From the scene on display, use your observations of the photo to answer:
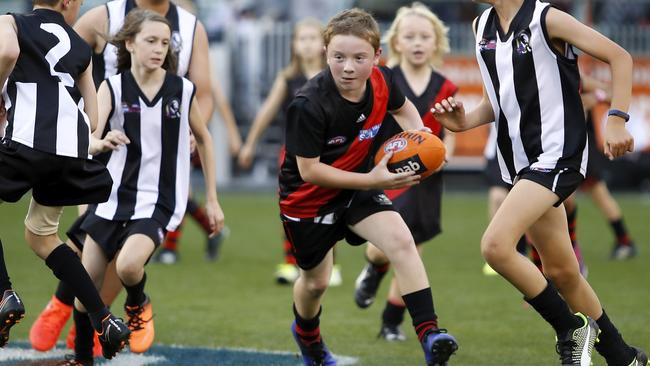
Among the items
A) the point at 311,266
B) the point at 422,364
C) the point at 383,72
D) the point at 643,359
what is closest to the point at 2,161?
the point at 311,266

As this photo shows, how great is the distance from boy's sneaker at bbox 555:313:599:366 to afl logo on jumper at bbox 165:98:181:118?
7.29 feet

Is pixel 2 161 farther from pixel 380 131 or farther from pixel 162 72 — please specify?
pixel 380 131

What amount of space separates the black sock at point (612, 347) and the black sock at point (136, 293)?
2.22m

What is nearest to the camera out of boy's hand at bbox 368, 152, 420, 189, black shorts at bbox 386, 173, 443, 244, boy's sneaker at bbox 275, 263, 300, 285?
boy's hand at bbox 368, 152, 420, 189

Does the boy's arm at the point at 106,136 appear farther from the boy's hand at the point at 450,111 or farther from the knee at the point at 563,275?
the knee at the point at 563,275

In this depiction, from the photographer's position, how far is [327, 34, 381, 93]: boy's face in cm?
486

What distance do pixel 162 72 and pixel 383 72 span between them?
1.22 metres

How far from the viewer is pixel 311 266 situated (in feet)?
16.9

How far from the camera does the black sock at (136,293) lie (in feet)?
18.1

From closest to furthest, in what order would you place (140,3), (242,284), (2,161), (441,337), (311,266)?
(441,337) < (2,161) < (311,266) < (140,3) < (242,284)

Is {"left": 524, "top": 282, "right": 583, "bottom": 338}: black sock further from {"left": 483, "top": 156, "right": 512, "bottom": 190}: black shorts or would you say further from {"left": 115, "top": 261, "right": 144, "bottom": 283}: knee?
{"left": 483, "top": 156, "right": 512, "bottom": 190}: black shorts

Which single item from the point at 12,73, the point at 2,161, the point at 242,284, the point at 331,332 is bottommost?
the point at 242,284

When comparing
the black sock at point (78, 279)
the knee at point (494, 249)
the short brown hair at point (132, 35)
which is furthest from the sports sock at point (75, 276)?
the knee at point (494, 249)

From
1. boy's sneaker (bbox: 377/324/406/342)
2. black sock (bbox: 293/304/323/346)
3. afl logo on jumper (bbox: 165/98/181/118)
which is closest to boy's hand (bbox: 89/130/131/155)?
afl logo on jumper (bbox: 165/98/181/118)
